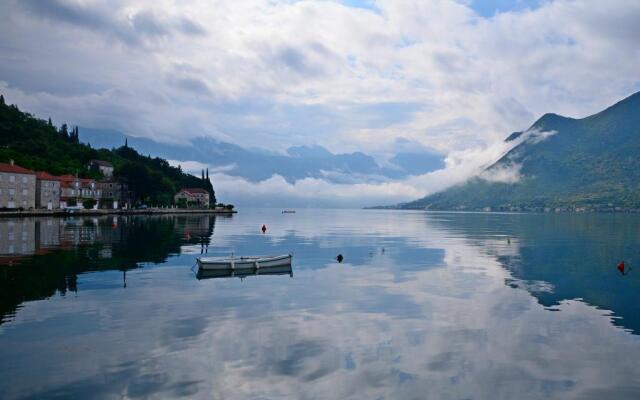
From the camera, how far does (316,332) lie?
31.8 m

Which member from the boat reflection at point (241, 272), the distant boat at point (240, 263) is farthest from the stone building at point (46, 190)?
the boat reflection at point (241, 272)

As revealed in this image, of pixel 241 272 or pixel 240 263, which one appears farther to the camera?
pixel 240 263

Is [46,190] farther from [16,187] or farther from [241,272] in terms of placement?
[241,272]

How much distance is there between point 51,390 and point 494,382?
19.7 meters

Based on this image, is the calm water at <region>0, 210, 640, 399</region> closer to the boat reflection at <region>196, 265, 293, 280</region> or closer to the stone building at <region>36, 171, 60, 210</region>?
the boat reflection at <region>196, 265, 293, 280</region>

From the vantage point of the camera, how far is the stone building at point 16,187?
16038 cm

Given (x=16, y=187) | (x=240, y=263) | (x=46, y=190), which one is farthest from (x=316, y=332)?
(x=46, y=190)

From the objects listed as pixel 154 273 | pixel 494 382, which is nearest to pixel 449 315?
pixel 494 382

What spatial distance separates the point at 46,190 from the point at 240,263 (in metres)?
158

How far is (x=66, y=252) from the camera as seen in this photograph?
6994 centimetres

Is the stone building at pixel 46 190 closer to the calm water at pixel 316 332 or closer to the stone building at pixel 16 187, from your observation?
the stone building at pixel 16 187

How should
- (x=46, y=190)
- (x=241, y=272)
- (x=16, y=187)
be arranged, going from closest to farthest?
(x=241, y=272) → (x=16, y=187) → (x=46, y=190)

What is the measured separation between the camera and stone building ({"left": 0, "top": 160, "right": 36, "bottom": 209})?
160m

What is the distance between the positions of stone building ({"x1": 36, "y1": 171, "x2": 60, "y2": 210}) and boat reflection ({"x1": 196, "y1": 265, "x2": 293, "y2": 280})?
155711 millimetres
